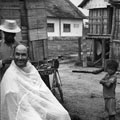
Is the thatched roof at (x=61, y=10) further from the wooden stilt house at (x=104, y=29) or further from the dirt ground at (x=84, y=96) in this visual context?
the dirt ground at (x=84, y=96)

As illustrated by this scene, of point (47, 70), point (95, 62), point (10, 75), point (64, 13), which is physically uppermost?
point (64, 13)

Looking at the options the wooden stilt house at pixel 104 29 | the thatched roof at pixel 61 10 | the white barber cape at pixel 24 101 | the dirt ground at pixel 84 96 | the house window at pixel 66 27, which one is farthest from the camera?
the house window at pixel 66 27

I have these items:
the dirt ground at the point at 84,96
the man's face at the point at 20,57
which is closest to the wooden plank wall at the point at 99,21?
the dirt ground at the point at 84,96

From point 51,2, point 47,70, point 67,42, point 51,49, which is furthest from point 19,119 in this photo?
point 51,2

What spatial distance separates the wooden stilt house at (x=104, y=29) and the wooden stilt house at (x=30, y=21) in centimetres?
649

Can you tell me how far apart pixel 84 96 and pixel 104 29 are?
8.02m

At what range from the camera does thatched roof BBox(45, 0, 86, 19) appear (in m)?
22.5

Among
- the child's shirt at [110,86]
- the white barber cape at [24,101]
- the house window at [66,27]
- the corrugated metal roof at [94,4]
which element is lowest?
the child's shirt at [110,86]

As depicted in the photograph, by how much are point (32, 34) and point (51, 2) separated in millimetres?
17502

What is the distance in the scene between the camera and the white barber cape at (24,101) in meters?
3.20

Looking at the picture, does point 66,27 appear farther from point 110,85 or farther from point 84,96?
point 110,85

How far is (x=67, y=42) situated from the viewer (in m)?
22.9

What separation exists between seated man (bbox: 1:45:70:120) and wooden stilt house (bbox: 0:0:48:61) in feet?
12.7

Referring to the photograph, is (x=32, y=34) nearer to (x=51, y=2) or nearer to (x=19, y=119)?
(x=19, y=119)
